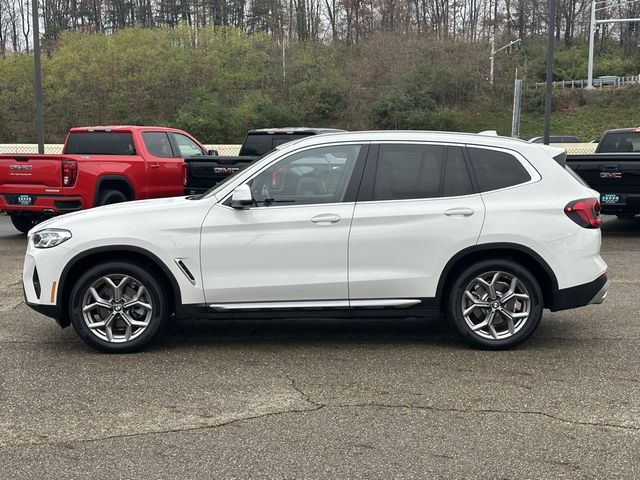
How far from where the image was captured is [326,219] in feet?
18.6

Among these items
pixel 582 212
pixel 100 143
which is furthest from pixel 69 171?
pixel 582 212

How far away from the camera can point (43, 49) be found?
5825cm

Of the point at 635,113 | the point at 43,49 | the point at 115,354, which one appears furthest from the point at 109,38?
the point at 115,354

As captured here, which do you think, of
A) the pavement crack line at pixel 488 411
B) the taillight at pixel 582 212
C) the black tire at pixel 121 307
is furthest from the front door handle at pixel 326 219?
the taillight at pixel 582 212

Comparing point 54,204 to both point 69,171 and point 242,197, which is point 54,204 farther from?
point 242,197

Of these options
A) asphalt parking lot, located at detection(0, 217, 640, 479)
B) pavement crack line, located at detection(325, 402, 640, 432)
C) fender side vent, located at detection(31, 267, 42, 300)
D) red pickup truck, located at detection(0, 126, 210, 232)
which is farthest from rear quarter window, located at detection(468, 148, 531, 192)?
red pickup truck, located at detection(0, 126, 210, 232)

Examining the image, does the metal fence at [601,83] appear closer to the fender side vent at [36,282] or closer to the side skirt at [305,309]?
the side skirt at [305,309]

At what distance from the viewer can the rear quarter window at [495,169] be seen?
5.84m

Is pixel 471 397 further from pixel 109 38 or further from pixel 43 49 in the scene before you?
pixel 43 49

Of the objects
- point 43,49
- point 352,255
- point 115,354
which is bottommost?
point 115,354

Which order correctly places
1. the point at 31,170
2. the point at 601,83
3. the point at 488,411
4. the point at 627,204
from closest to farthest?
1. the point at 488,411
2. the point at 31,170
3. the point at 627,204
4. the point at 601,83

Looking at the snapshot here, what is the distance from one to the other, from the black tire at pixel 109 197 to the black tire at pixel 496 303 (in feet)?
24.5

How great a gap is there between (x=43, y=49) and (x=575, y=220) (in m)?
59.7

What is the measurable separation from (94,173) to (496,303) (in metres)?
7.68
